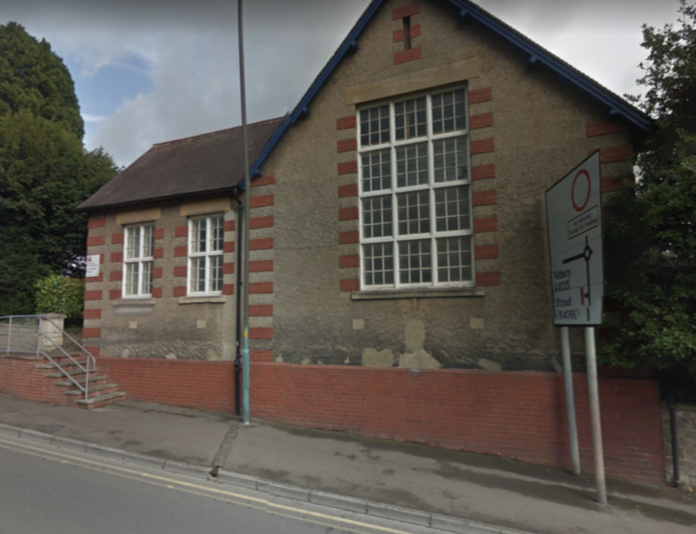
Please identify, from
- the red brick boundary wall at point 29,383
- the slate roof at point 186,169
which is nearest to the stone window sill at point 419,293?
the slate roof at point 186,169

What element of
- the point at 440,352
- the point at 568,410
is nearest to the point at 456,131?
the point at 440,352

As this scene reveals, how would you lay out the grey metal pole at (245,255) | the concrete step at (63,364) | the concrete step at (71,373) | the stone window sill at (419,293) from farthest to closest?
the concrete step at (63,364), the concrete step at (71,373), the grey metal pole at (245,255), the stone window sill at (419,293)

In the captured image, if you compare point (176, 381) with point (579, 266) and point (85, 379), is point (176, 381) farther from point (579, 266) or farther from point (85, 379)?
point (579, 266)

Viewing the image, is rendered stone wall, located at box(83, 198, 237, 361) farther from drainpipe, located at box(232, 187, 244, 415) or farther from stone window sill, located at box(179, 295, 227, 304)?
drainpipe, located at box(232, 187, 244, 415)

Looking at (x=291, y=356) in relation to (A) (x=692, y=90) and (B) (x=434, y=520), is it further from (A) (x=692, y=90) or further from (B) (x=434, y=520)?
(A) (x=692, y=90)

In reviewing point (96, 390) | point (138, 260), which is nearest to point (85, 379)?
point (96, 390)

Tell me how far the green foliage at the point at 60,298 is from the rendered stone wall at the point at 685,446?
15.2 meters

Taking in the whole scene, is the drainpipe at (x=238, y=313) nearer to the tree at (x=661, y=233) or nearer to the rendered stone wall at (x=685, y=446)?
the tree at (x=661, y=233)

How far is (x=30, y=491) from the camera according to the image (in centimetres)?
558

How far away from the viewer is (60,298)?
13.8 meters

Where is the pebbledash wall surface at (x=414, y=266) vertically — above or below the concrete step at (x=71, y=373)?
above

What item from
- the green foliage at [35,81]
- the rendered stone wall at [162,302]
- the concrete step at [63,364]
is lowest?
the concrete step at [63,364]

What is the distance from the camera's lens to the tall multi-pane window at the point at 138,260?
1140 centimetres

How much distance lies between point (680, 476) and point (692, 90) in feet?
18.9
